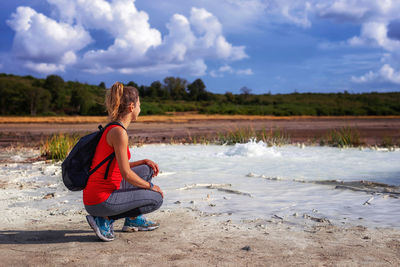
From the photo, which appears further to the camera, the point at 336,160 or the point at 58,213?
the point at 336,160

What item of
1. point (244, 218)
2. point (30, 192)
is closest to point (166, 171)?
point (30, 192)

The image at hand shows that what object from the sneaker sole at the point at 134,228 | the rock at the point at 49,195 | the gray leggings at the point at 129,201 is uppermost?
the gray leggings at the point at 129,201

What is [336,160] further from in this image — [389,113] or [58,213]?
[389,113]

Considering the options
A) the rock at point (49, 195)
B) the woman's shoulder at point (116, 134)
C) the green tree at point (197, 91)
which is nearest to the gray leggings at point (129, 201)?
the woman's shoulder at point (116, 134)

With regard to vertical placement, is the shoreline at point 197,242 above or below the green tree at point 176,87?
below

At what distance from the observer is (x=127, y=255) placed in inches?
114

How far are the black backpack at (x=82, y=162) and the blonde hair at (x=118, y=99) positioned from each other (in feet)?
0.49

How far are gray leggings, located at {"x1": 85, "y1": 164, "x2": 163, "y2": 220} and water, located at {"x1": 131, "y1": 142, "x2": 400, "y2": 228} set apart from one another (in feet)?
3.09

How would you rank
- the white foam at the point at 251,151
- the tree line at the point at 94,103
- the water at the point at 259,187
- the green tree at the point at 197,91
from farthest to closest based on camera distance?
the green tree at the point at 197,91 → the tree line at the point at 94,103 → the white foam at the point at 251,151 → the water at the point at 259,187

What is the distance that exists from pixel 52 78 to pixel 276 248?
43.0m

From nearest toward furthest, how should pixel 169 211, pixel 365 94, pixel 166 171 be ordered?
pixel 169 211, pixel 166 171, pixel 365 94

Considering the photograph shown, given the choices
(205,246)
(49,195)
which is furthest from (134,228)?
(49,195)

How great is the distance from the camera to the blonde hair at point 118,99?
3.04m

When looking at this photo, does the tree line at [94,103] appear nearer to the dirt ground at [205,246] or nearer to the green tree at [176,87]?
the green tree at [176,87]
